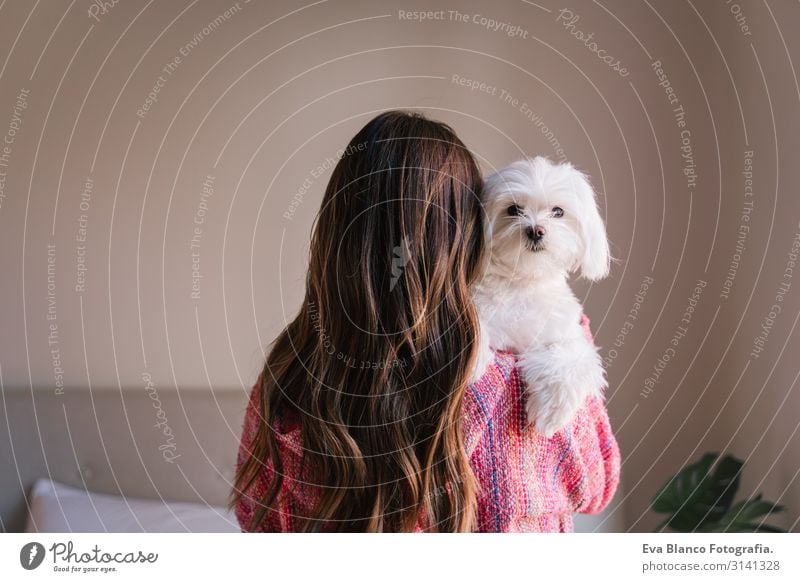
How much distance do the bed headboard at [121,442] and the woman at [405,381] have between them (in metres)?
0.48

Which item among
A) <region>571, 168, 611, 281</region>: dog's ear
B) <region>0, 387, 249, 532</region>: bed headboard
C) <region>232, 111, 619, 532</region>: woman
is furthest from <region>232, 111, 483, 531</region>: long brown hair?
<region>0, 387, 249, 532</region>: bed headboard

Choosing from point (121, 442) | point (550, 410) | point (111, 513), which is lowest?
point (111, 513)

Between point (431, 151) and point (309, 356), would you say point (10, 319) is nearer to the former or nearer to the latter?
point (309, 356)

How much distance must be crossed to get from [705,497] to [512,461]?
0.57m

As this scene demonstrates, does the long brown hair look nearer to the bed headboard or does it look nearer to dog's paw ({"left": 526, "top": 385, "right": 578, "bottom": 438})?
dog's paw ({"left": 526, "top": 385, "right": 578, "bottom": 438})

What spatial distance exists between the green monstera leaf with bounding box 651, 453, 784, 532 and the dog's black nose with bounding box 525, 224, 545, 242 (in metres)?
0.62

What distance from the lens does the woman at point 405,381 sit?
72 cm

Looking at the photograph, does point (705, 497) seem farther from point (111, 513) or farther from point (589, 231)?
point (111, 513)

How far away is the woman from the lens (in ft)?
2.37

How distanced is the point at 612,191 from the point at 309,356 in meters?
0.63

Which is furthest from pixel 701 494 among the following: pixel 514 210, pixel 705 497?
pixel 514 210

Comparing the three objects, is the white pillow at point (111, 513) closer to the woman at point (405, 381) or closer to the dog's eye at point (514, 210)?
the woman at point (405, 381)

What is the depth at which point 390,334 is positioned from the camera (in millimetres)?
747
